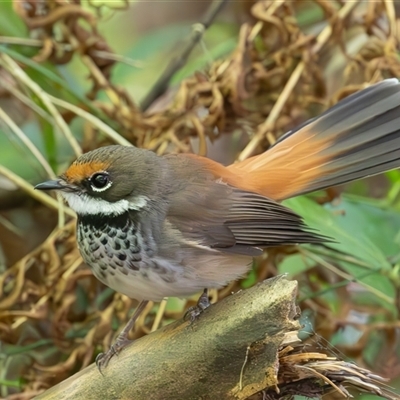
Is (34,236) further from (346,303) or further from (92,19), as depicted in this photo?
(346,303)

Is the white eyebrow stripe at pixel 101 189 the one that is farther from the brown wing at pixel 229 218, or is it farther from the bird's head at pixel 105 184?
the brown wing at pixel 229 218


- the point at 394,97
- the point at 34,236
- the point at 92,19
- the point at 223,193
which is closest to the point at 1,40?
the point at 92,19

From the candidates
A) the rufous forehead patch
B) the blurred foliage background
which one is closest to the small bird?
the rufous forehead patch

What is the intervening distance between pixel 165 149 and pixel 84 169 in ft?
2.44

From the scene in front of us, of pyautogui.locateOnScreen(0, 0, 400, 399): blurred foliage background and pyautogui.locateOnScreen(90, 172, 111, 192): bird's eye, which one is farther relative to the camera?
pyautogui.locateOnScreen(0, 0, 400, 399): blurred foliage background

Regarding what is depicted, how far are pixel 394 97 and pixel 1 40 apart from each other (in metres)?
1.30

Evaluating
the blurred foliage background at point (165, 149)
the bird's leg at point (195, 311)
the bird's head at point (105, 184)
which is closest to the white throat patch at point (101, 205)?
the bird's head at point (105, 184)

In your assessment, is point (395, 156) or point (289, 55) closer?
point (395, 156)

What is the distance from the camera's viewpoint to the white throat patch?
1471 millimetres

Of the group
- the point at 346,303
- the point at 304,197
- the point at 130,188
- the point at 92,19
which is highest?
the point at 92,19

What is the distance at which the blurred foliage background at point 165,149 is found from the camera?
6.45 feet

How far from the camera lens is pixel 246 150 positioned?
2.08 meters

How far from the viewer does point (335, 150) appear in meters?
1.68

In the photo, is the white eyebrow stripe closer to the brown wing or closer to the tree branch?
the brown wing
